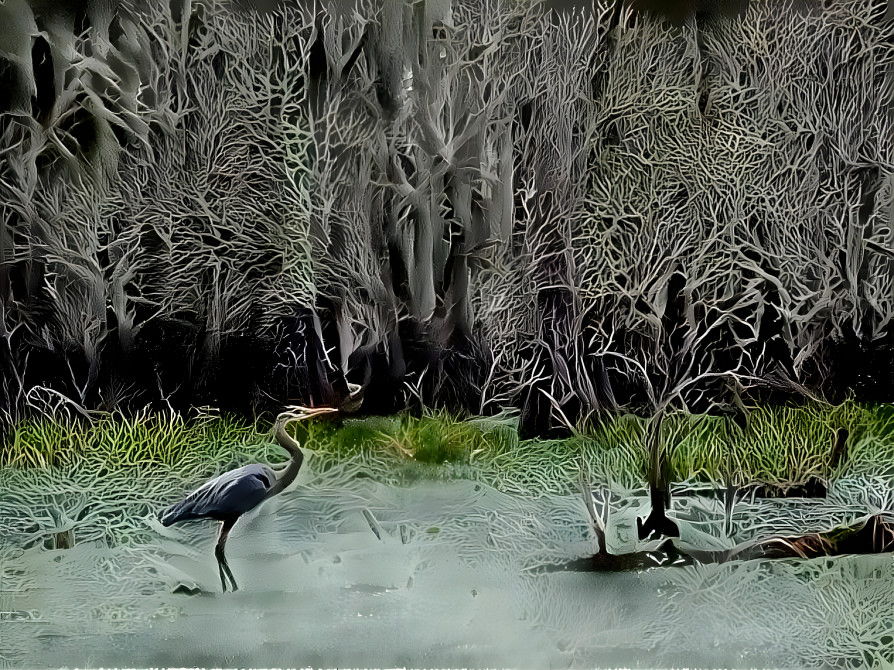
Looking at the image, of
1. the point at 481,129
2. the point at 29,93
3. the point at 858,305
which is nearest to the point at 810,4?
the point at 858,305

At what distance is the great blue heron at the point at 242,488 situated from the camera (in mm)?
2154

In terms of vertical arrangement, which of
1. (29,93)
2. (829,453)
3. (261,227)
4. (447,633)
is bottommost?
(447,633)

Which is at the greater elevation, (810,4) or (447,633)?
(810,4)

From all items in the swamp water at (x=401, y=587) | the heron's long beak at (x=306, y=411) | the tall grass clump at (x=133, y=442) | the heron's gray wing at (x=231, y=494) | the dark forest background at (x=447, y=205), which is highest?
the dark forest background at (x=447, y=205)

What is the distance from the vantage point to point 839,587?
2.20m

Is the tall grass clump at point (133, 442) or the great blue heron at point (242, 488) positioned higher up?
→ the tall grass clump at point (133, 442)

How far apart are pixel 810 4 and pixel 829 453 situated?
A: 1.40 metres

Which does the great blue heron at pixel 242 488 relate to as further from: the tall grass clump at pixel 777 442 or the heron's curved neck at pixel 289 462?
the tall grass clump at pixel 777 442

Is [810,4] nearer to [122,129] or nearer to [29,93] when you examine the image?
[122,129]

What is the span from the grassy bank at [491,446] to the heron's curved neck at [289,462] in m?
0.03

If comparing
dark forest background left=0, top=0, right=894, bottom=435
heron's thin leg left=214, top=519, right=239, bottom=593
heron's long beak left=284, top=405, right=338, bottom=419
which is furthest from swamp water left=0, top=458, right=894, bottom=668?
dark forest background left=0, top=0, right=894, bottom=435

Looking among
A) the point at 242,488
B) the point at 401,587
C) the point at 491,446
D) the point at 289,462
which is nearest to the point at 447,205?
the point at 491,446

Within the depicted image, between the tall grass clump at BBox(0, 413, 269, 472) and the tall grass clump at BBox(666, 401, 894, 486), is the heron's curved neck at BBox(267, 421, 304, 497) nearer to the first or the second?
the tall grass clump at BBox(0, 413, 269, 472)

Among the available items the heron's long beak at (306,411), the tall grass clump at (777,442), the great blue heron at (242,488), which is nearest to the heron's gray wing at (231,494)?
the great blue heron at (242,488)
